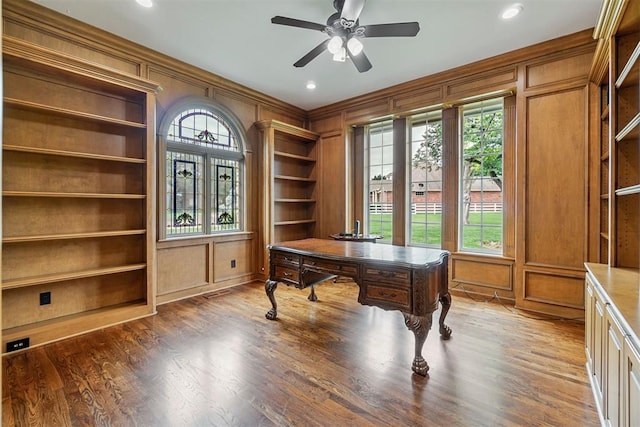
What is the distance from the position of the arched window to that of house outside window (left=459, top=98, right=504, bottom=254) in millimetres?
3241

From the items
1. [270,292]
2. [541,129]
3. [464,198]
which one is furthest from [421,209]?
[270,292]

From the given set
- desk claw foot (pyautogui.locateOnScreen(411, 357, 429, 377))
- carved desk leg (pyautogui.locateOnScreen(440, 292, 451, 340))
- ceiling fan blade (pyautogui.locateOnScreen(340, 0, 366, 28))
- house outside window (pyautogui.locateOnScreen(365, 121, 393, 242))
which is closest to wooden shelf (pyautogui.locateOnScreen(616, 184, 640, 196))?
carved desk leg (pyautogui.locateOnScreen(440, 292, 451, 340))

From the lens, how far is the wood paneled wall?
3.43m

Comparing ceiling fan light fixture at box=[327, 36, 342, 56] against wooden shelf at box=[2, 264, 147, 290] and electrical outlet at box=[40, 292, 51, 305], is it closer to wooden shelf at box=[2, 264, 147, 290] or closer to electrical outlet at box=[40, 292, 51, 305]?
wooden shelf at box=[2, 264, 147, 290]

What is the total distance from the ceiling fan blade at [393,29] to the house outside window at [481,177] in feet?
6.58

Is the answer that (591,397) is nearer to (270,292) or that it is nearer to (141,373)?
(270,292)

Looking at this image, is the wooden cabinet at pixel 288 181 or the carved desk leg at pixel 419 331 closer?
the carved desk leg at pixel 419 331

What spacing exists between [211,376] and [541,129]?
4171 mm

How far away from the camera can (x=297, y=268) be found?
3.17 m

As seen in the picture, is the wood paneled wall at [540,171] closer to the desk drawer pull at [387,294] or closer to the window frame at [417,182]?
the window frame at [417,182]

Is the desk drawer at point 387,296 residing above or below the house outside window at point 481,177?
below

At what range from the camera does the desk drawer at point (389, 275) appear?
246 centimetres

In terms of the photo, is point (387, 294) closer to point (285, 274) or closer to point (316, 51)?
point (285, 274)

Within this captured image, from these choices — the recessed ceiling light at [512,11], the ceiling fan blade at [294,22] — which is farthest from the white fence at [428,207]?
the ceiling fan blade at [294,22]
